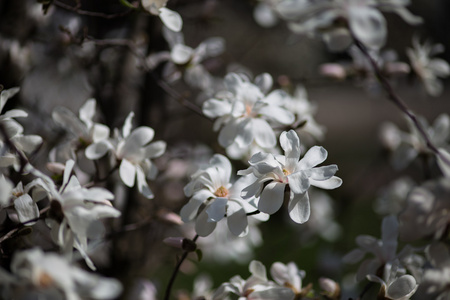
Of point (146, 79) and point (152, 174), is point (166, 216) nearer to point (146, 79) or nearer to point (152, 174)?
point (152, 174)

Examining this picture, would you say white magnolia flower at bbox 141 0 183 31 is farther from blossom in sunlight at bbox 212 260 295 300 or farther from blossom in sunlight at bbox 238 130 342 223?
blossom in sunlight at bbox 212 260 295 300

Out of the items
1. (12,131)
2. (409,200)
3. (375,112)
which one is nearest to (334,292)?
(409,200)

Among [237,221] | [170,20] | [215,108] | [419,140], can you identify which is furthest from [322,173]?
[419,140]

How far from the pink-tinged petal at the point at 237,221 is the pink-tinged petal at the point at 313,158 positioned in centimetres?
10

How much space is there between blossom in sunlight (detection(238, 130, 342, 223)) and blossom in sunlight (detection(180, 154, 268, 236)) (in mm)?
31

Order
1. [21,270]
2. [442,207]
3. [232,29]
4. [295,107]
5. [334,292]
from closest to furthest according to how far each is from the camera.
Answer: [21,270] → [442,207] → [334,292] → [295,107] → [232,29]

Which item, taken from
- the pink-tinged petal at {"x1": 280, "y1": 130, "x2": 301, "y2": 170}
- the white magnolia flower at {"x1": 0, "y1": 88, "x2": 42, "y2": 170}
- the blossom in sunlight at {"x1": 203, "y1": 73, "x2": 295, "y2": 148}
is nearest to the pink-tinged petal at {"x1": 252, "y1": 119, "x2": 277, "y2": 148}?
the blossom in sunlight at {"x1": 203, "y1": 73, "x2": 295, "y2": 148}

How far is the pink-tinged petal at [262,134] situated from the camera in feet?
2.33

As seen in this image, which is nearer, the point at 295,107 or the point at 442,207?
the point at 442,207

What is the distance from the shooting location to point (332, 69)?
1.07 m

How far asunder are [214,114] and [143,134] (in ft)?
0.40

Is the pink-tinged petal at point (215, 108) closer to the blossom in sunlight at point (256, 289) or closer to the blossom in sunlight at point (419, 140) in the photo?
the blossom in sunlight at point (256, 289)

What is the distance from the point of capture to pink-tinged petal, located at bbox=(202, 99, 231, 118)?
2.42ft

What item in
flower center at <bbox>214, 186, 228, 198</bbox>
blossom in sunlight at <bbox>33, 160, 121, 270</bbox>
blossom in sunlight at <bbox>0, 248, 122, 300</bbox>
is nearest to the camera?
blossom in sunlight at <bbox>0, 248, 122, 300</bbox>
